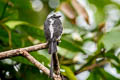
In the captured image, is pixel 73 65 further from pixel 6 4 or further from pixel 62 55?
pixel 6 4

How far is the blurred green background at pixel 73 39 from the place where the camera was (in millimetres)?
1834

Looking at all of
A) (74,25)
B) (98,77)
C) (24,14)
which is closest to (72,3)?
(74,25)

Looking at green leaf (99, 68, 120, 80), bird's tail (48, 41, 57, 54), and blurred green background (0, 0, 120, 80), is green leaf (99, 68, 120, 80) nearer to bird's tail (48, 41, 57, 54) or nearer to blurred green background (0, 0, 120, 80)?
blurred green background (0, 0, 120, 80)

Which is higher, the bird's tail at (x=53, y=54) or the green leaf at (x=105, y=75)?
the bird's tail at (x=53, y=54)

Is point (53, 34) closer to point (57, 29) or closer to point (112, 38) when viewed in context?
point (57, 29)

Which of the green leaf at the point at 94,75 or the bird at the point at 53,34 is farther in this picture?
the green leaf at the point at 94,75

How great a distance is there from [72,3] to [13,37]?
0.47m

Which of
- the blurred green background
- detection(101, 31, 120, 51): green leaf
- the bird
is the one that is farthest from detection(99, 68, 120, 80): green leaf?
the bird

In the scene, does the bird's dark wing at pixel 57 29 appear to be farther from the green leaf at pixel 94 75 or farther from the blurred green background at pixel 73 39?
the green leaf at pixel 94 75

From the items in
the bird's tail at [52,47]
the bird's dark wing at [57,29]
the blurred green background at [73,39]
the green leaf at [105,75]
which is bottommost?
the green leaf at [105,75]

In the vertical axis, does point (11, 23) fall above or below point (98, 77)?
above

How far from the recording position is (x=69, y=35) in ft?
6.81

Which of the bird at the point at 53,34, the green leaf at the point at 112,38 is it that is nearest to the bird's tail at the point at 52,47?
the bird at the point at 53,34

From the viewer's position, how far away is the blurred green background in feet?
6.02
